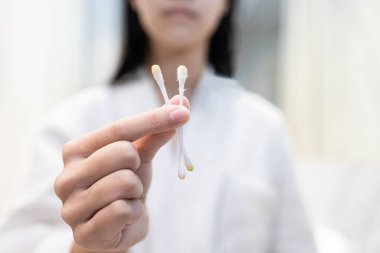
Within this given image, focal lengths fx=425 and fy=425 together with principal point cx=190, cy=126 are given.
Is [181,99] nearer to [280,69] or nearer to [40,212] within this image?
[40,212]

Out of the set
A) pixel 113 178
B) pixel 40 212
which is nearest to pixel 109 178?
pixel 113 178

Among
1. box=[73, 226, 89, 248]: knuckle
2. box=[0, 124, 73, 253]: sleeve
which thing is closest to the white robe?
box=[0, 124, 73, 253]: sleeve

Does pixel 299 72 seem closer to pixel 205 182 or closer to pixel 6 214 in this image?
pixel 205 182

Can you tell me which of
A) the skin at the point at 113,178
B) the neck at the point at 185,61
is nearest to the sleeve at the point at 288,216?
the neck at the point at 185,61

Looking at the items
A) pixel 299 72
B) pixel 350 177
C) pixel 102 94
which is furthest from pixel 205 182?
pixel 299 72

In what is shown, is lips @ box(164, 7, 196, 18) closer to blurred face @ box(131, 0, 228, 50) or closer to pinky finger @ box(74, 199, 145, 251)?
blurred face @ box(131, 0, 228, 50)

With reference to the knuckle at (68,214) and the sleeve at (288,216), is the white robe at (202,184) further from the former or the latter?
the knuckle at (68,214)
